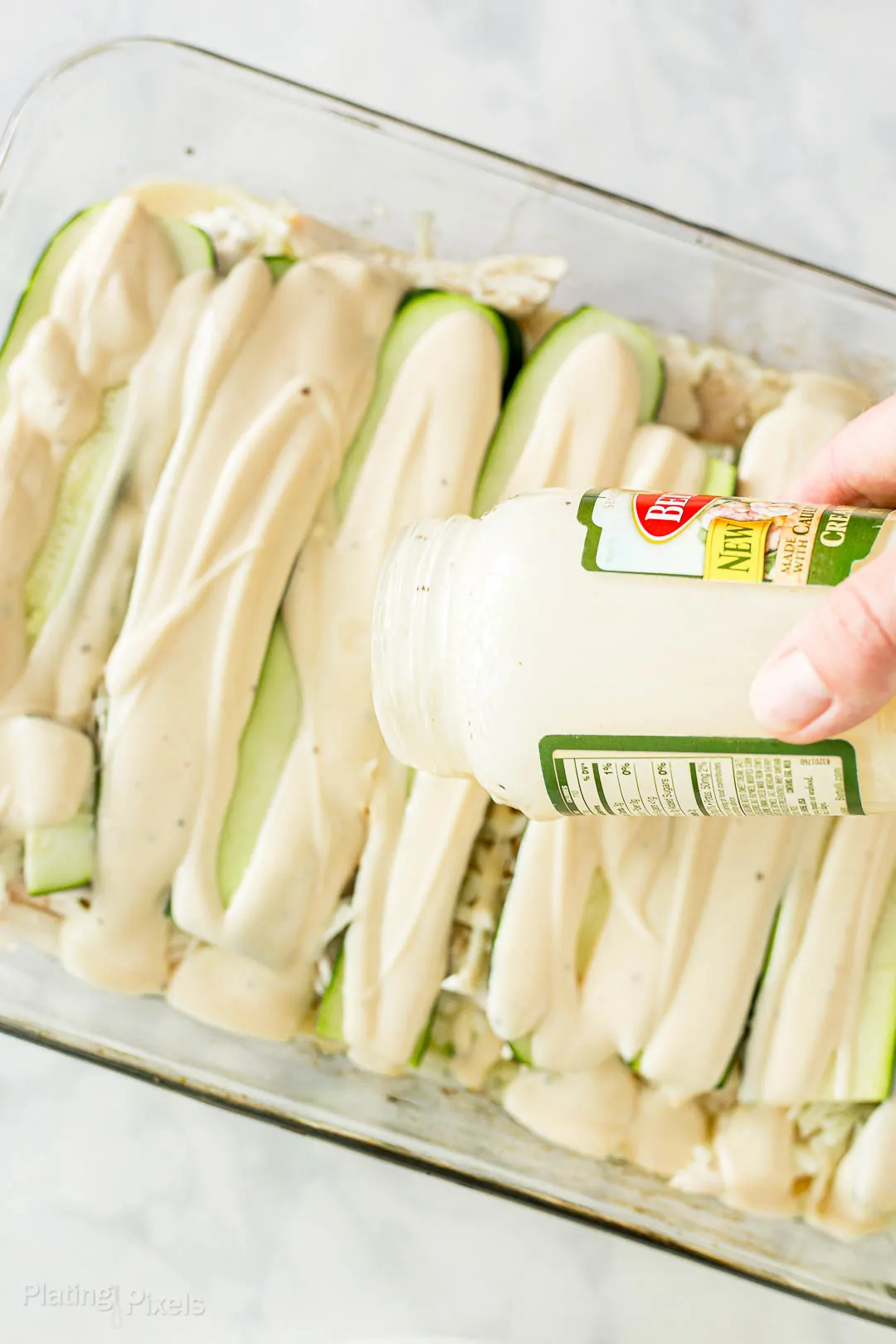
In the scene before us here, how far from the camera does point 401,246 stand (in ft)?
4.88

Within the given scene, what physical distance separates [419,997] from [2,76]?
4.84ft

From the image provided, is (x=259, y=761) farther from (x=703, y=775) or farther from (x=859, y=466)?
(x=859, y=466)

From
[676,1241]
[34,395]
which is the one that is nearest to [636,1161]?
[676,1241]

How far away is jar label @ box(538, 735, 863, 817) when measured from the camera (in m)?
0.83

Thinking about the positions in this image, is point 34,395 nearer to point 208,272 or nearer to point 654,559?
point 208,272

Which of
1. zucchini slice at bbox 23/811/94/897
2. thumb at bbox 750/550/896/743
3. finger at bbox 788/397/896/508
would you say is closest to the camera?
thumb at bbox 750/550/896/743

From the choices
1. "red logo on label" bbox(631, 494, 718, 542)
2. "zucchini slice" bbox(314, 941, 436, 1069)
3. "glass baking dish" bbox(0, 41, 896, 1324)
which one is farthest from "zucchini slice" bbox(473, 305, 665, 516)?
"zucchini slice" bbox(314, 941, 436, 1069)

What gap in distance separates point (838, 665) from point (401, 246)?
0.97 m

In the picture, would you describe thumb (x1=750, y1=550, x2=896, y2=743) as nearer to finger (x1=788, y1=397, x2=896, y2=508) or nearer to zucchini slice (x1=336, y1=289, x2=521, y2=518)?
finger (x1=788, y1=397, x2=896, y2=508)

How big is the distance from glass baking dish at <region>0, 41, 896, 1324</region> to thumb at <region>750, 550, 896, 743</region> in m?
0.75

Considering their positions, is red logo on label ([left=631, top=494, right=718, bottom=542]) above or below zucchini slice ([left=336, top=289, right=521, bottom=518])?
below

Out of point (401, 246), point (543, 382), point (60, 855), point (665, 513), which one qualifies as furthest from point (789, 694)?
point (401, 246)

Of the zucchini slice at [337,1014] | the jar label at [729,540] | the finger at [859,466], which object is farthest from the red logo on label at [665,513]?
the zucchini slice at [337,1014]

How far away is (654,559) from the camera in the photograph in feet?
2.77
